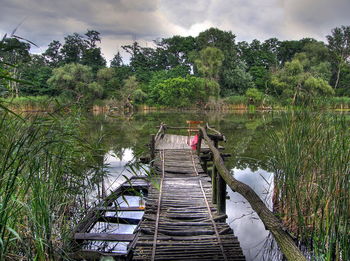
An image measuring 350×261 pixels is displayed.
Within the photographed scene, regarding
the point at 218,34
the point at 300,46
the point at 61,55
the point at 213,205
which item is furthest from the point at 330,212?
the point at 300,46

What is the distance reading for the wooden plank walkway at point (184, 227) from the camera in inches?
111

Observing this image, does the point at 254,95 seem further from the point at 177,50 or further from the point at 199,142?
the point at 199,142

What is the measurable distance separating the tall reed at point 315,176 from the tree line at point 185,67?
81.3 feet

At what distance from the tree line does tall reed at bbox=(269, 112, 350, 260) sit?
976 inches

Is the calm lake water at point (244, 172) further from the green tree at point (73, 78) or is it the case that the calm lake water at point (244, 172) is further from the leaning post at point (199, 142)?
the green tree at point (73, 78)

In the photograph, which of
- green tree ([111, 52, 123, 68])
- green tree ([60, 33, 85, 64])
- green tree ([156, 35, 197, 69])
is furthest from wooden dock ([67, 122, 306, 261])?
green tree ([111, 52, 123, 68])

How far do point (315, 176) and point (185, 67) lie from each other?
130 feet

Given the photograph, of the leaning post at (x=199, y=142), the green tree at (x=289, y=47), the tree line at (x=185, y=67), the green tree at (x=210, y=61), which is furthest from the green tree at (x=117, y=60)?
the leaning post at (x=199, y=142)

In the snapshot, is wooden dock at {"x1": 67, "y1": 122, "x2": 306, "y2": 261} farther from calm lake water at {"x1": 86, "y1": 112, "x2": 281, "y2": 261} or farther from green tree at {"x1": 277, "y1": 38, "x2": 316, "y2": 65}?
green tree at {"x1": 277, "y1": 38, "x2": 316, "y2": 65}

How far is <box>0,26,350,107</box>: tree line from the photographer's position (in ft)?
104

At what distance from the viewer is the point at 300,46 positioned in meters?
48.7

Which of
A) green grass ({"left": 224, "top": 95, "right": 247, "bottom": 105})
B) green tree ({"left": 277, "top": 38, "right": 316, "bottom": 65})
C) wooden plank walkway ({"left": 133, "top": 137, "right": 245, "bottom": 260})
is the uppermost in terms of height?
green tree ({"left": 277, "top": 38, "right": 316, "bottom": 65})

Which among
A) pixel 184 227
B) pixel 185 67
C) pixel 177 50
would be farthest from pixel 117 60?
pixel 184 227

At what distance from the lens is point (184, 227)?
11.5 ft
